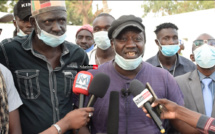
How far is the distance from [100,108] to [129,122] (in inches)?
13.6

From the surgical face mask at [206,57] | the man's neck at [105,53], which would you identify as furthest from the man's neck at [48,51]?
the man's neck at [105,53]

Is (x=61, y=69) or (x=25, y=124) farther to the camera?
(x=61, y=69)

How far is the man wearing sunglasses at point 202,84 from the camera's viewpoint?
371cm

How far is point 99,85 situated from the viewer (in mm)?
2613

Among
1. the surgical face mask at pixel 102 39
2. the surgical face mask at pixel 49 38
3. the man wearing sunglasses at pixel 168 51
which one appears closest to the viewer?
the surgical face mask at pixel 49 38

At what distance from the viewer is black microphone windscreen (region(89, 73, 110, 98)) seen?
2.58 meters

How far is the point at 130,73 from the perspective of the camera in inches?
124

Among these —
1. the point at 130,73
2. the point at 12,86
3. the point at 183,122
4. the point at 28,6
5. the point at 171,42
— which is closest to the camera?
the point at 12,86

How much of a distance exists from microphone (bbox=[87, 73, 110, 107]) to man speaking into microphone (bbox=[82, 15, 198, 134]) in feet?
1.04

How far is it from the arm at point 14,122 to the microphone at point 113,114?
3.01 ft

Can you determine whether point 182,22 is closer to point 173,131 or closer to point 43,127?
point 173,131

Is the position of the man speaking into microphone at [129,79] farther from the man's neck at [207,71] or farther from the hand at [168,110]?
the man's neck at [207,71]

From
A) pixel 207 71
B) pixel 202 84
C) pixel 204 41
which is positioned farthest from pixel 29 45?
pixel 204 41

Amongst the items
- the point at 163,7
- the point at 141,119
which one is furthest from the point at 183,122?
the point at 163,7
